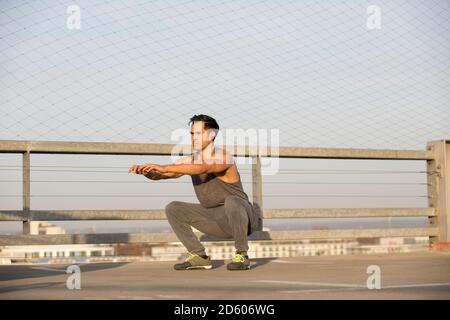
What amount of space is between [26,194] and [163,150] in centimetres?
124

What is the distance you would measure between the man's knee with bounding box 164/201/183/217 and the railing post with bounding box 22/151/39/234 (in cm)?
148

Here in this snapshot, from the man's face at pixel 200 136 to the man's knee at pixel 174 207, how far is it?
499mm

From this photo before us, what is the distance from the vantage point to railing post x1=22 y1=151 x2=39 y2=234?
23.6 feet

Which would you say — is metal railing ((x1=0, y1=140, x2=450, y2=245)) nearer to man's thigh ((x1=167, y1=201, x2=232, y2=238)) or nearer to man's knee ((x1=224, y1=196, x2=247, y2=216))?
man's thigh ((x1=167, y1=201, x2=232, y2=238))

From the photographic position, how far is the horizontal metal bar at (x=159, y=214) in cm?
718

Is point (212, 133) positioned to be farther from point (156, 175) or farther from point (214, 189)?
point (156, 175)

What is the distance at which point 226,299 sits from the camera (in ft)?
13.1

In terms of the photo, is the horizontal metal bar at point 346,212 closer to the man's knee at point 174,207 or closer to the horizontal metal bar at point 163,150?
the horizontal metal bar at point 163,150

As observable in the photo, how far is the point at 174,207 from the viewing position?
20.7ft

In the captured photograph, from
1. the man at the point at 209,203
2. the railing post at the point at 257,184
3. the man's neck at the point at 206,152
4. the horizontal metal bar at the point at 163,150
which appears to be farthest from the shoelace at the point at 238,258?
the railing post at the point at 257,184
